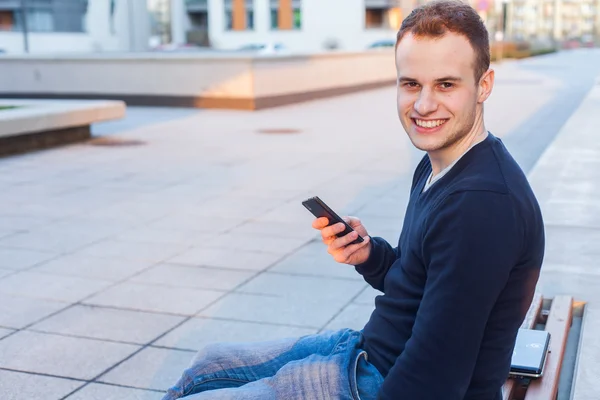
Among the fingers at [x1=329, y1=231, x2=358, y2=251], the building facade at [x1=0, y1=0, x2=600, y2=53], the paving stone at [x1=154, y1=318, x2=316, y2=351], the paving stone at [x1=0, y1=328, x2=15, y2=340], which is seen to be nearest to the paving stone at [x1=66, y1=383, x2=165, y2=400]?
the paving stone at [x1=154, y1=318, x2=316, y2=351]

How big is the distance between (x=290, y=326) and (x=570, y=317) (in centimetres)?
156

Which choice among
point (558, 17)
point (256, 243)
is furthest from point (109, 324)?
point (558, 17)

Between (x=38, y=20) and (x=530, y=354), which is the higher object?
(x=38, y=20)

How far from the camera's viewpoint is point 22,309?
525 centimetres

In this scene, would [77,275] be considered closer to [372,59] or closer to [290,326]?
[290,326]

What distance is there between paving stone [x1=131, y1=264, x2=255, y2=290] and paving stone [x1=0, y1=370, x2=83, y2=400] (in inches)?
63.8

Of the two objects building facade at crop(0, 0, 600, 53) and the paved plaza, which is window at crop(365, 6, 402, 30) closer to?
building facade at crop(0, 0, 600, 53)

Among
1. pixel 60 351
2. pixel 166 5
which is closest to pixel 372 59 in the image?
pixel 60 351

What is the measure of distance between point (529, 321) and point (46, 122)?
33.2 ft

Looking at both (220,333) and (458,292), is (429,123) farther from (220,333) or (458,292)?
(220,333)

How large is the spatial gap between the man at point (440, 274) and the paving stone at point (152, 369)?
1667mm

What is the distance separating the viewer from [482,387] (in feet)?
7.26

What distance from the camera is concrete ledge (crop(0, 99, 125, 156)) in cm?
1204

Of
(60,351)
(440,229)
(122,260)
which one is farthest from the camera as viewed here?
(122,260)
